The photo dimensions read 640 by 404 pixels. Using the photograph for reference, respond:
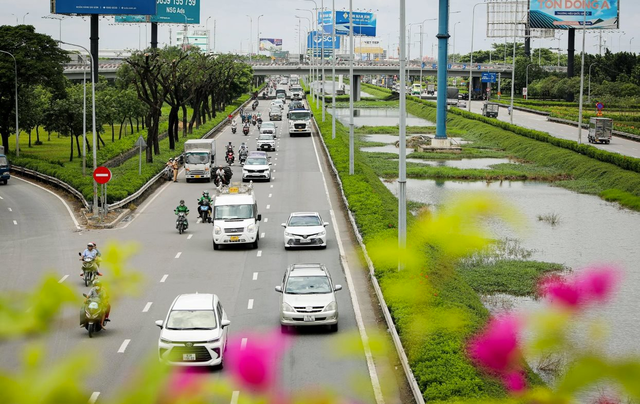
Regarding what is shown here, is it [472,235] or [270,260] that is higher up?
[472,235]

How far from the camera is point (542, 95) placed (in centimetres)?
14175

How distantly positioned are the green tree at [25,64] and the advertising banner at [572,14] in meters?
67.8

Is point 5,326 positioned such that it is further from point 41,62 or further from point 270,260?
point 41,62

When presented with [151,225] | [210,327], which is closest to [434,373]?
[210,327]

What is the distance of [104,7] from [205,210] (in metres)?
49.8

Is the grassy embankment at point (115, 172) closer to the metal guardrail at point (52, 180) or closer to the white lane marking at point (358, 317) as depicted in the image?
the metal guardrail at point (52, 180)

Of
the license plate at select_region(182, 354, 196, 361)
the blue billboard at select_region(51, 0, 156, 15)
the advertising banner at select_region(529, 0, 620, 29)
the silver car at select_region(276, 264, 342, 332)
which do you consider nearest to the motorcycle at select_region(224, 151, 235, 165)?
the blue billboard at select_region(51, 0, 156, 15)

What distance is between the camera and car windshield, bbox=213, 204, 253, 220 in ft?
109

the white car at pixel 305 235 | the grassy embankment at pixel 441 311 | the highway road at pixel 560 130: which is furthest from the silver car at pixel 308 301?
the highway road at pixel 560 130

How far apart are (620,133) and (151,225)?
5583 cm

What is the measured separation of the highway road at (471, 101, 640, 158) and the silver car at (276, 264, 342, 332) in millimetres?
46447

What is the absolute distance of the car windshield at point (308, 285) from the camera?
874 inches

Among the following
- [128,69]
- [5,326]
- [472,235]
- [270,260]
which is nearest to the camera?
[5,326]

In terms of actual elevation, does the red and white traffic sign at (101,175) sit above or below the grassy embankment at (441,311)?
above
